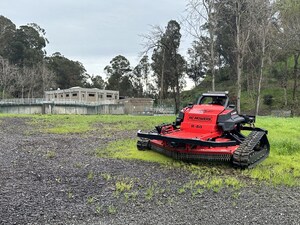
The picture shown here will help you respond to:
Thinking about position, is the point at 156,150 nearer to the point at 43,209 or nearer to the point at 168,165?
the point at 168,165

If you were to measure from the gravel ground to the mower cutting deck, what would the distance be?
526 mm

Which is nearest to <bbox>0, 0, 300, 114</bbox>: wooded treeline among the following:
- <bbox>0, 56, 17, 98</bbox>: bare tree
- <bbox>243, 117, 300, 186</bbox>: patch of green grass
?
<bbox>0, 56, 17, 98</bbox>: bare tree

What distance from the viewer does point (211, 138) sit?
700cm

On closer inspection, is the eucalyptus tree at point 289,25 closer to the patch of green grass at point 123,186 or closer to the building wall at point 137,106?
the building wall at point 137,106

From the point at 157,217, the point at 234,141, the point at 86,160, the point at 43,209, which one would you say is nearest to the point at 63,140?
the point at 86,160

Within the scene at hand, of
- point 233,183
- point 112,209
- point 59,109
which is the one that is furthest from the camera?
point 59,109

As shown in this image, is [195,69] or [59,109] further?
[195,69]

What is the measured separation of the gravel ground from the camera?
398 centimetres

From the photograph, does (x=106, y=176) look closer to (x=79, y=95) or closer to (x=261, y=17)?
(x=261, y=17)

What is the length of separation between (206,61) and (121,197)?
142 feet

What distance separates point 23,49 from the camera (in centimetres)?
6512

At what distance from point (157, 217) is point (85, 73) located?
3194 inches

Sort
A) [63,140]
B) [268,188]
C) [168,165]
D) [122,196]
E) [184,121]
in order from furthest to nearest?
1. [63,140]
2. [184,121]
3. [168,165]
4. [268,188]
5. [122,196]

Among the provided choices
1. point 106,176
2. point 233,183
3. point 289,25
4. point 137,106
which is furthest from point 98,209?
point 137,106
